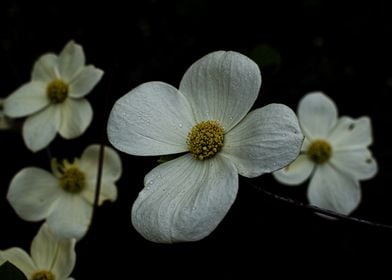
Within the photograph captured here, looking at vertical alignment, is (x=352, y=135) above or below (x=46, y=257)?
above

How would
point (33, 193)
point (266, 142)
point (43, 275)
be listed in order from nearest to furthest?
point (266, 142) → point (43, 275) → point (33, 193)

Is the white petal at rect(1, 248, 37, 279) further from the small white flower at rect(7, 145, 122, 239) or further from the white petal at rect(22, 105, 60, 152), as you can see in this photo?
the white petal at rect(22, 105, 60, 152)

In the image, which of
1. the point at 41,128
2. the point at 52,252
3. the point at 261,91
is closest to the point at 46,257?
the point at 52,252

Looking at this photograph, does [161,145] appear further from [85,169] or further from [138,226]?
[85,169]

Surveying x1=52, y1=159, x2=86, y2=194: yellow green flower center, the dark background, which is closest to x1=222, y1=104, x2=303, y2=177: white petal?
the dark background

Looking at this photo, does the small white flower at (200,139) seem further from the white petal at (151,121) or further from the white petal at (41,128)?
the white petal at (41,128)

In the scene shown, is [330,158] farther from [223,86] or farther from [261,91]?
[223,86]

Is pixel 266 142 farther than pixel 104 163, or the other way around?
pixel 104 163

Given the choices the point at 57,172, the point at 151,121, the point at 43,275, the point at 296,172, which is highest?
the point at 151,121
